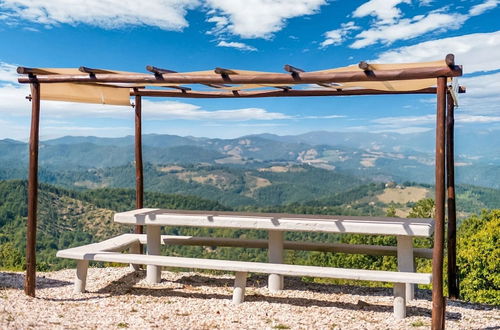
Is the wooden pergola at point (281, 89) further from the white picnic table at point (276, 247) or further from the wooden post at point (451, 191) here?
the white picnic table at point (276, 247)

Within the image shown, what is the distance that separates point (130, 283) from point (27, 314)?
1.90m

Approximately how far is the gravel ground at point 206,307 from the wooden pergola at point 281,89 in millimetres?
653

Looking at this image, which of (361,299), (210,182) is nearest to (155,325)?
(361,299)

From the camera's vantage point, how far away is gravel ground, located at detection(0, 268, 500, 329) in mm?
5574

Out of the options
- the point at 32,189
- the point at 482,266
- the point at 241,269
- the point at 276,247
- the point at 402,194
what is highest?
the point at 32,189

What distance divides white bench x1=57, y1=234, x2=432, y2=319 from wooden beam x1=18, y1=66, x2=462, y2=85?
2202 mm

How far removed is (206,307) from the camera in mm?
6230

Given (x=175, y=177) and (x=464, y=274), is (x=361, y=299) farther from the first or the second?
(x=175, y=177)

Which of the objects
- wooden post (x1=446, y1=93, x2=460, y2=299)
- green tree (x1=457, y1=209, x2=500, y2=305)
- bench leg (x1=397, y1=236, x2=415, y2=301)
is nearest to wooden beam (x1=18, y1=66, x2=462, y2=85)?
wooden post (x1=446, y1=93, x2=460, y2=299)

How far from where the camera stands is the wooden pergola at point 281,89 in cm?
525

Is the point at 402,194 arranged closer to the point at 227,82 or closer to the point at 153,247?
the point at 153,247

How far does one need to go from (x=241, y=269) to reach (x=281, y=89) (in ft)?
10.4

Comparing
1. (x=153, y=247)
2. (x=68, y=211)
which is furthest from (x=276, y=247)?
(x=68, y=211)

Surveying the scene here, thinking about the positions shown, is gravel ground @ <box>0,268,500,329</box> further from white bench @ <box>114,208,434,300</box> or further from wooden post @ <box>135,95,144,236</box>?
wooden post @ <box>135,95,144,236</box>
